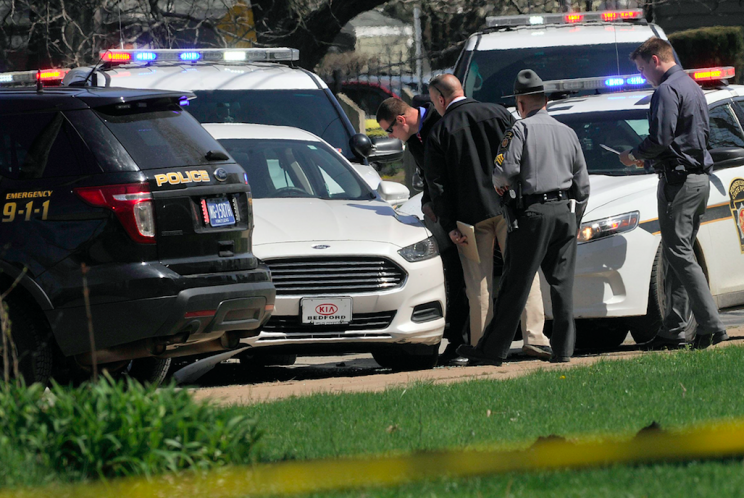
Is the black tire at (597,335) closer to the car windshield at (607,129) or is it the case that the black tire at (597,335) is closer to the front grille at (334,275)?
the car windshield at (607,129)

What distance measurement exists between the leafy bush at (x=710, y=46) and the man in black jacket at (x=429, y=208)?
13810mm

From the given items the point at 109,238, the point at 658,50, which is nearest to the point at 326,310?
the point at 109,238

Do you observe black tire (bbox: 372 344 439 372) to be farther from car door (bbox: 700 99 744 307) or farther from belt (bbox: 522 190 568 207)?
car door (bbox: 700 99 744 307)

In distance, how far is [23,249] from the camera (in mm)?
5750

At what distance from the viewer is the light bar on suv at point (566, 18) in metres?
11.9

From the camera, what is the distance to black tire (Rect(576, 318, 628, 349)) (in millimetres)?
8802

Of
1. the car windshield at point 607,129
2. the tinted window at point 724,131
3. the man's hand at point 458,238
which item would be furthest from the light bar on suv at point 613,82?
the man's hand at point 458,238

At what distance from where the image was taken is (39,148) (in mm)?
5922

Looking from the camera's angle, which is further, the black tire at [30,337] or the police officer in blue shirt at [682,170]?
the police officer in blue shirt at [682,170]

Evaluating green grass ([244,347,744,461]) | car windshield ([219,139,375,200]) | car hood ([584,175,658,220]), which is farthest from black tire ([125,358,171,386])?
car hood ([584,175,658,220])

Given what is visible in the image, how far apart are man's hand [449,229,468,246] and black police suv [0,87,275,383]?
6.37ft

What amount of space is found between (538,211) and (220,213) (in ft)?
6.93

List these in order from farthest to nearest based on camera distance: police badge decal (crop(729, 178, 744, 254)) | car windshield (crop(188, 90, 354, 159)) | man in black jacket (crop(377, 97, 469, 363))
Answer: car windshield (crop(188, 90, 354, 159)) < police badge decal (crop(729, 178, 744, 254)) < man in black jacket (crop(377, 97, 469, 363))

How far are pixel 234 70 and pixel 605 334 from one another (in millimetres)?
4539
